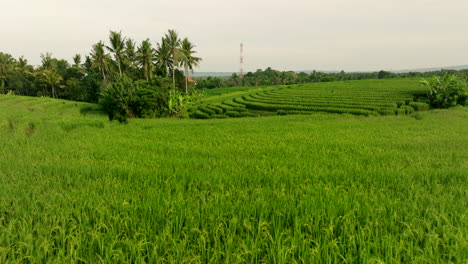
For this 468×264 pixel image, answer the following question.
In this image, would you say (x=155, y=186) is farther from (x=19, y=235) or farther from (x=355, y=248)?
(x=355, y=248)

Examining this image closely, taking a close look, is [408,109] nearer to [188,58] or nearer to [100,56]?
[188,58]

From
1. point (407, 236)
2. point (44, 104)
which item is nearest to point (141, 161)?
point (407, 236)

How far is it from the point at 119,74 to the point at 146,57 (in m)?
6.49

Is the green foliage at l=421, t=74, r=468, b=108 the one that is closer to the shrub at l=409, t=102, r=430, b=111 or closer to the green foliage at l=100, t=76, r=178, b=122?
the shrub at l=409, t=102, r=430, b=111

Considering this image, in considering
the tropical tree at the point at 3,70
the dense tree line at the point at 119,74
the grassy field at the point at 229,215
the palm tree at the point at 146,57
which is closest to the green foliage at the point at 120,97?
the dense tree line at the point at 119,74

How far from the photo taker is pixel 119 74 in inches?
1642

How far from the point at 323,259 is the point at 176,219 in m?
1.71

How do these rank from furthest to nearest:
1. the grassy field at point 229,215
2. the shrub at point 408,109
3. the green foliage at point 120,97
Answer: the green foliage at point 120,97 → the shrub at point 408,109 → the grassy field at point 229,215

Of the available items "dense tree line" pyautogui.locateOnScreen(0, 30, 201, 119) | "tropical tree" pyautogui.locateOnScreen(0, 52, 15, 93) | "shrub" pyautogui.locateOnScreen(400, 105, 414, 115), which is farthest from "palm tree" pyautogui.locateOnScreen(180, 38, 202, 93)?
"tropical tree" pyautogui.locateOnScreen(0, 52, 15, 93)

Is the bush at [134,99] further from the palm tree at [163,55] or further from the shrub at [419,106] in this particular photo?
the shrub at [419,106]

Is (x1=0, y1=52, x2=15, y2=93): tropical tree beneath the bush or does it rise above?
above

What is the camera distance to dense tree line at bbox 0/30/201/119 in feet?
108

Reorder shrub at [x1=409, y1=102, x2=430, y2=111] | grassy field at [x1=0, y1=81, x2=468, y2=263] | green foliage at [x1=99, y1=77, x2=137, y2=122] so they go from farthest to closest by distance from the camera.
Answer: shrub at [x1=409, y1=102, x2=430, y2=111], green foliage at [x1=99, y1=77, x2=137, y2=122], grassy field at [x1=0, y1=81, x2=468, y2=263]

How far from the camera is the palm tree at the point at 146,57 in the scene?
127ft
